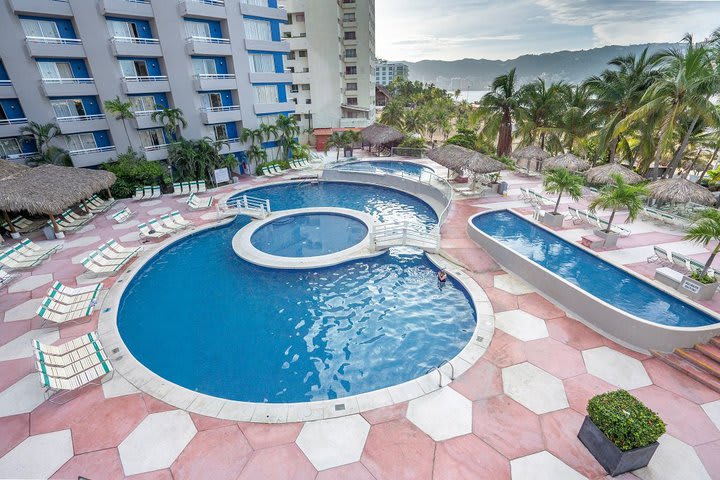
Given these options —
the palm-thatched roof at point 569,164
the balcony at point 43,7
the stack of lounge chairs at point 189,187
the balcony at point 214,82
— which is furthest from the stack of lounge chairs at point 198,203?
the palm-thatched roof at point 569,164

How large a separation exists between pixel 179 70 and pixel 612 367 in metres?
Answer: 33.8

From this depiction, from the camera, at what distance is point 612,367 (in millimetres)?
9570

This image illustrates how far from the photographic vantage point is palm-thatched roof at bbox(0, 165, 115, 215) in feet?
54.1

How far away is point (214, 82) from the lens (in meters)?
28.7

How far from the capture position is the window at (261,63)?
104 ft

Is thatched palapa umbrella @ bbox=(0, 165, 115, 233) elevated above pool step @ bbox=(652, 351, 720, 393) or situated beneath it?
elevated above

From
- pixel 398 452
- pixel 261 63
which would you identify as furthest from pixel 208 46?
pixel 398 452

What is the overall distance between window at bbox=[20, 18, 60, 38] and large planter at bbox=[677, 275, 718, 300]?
38.7 meters

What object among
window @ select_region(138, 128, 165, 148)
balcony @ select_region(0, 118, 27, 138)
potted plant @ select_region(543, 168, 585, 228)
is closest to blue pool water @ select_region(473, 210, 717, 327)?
potted plant @ select_region(543, 168, 585, 228)

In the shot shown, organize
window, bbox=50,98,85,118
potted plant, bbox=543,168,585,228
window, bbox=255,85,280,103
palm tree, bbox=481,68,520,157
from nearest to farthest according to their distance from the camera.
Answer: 1. potted plant, bbox=543,168,585,228
2. window, bbox=50,98,85,118
3. palm tree, bbox=481,68,520,157
4. window, bbox=255,85,280,103

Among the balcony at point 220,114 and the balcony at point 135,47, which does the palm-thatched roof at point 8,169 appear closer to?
the balcony at point 135,47

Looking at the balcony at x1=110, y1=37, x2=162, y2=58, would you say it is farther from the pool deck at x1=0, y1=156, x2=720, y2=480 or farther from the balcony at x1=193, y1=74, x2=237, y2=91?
the pool deck at x1=0, y1=156, x2=720, y2=480

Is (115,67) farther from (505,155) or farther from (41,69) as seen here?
(505,155)

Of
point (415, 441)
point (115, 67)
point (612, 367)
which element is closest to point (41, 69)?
point (115, 67)
